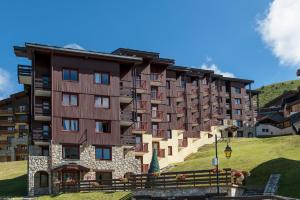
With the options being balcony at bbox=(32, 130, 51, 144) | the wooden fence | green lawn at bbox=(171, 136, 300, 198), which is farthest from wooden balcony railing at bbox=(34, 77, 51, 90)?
green lawn at bbox=(171, 136, 300, 198)

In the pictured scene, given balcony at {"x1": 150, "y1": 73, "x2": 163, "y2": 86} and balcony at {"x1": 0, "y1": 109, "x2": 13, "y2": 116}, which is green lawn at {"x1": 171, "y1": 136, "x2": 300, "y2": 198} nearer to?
balcony at {"x1": 150, "y1": 73, "x2": 163, "y2": 86}

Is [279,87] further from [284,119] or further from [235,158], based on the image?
[235,158]

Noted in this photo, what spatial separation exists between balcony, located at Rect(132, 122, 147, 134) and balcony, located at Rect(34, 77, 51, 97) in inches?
605

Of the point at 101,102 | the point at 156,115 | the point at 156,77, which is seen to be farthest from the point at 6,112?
the point at 101,102

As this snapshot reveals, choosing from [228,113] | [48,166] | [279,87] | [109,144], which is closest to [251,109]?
[228,113]

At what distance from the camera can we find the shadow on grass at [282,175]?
1617 inches

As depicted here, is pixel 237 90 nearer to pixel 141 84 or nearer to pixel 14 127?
pixel 141 84

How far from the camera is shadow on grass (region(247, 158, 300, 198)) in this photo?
135 ft

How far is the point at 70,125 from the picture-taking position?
Answer: 187 ft

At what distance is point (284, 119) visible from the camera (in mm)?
101938

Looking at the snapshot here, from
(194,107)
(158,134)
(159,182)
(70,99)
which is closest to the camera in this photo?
(159,182)

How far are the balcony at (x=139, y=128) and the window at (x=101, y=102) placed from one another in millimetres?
9723

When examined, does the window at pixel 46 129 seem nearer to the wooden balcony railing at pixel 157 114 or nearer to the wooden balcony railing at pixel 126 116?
the wooden balcony railing at pixel 126 116

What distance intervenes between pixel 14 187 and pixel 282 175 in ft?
103
